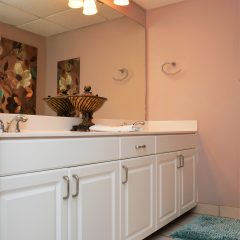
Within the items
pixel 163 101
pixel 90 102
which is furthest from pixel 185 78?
pixel 90 102


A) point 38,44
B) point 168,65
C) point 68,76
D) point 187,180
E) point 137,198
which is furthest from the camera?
point 168,65

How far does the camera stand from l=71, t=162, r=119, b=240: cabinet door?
141 cm

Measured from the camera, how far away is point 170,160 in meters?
2.29

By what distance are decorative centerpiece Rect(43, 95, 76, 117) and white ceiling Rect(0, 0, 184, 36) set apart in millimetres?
440

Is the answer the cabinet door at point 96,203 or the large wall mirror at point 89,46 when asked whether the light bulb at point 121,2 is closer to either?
the large wall mirror at point 89,46

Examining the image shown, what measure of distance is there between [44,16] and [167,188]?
1479 mm

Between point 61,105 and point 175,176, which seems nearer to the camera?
point 61,105

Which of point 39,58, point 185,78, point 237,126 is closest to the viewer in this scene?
point 39,58

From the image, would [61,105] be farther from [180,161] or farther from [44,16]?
[180,161]

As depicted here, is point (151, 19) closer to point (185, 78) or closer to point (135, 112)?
point (185, 78)

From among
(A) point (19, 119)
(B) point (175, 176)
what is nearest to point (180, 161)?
(B) point (175, 176)

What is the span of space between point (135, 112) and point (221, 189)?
1022 millimetres

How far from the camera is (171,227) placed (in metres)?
2.38

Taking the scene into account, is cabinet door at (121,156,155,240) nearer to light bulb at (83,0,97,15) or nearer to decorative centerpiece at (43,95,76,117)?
decorative centerpiece at (43,95,76,117)
